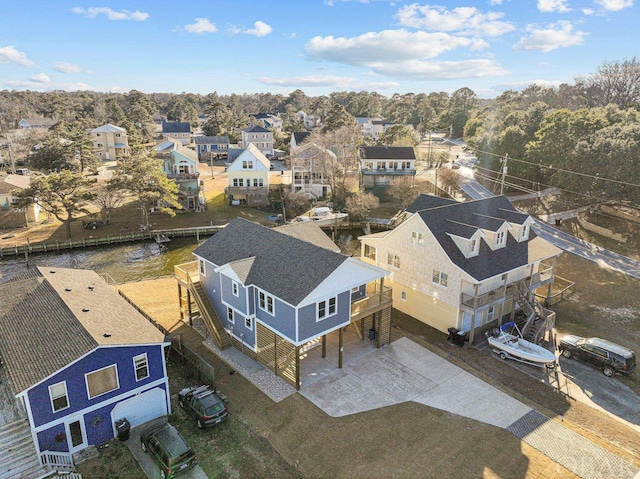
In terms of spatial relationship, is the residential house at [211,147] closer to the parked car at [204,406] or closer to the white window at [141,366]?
the parked car at [204,406]

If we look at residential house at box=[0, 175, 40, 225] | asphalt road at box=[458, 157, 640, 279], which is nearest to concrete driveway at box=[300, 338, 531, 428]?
asphalt road at box=[458, 157, 640, 279]

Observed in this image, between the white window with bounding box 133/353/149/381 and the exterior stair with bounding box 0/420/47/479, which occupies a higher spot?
the white window with bounding box 133/353/149/381

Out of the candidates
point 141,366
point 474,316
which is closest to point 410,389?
point 474,316

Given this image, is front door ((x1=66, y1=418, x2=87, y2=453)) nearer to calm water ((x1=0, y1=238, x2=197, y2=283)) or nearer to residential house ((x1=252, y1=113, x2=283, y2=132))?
calm water ((x1=0, y1=238, x2=197, y2=283))

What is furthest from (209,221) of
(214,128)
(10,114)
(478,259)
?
(10,114)

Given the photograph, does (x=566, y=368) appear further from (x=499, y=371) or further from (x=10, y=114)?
(x=10, y=114)

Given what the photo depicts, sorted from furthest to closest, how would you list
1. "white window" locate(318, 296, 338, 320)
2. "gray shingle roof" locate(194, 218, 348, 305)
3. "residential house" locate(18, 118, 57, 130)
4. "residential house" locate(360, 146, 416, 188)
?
"residential house" locate(18, 118, 57, 130) < "residential house" locate(360, 146, 416, 188) < "white window" locate(318, 296, 338, 320) < "gray shingle roof" locate(194, 218, 348, 305)
